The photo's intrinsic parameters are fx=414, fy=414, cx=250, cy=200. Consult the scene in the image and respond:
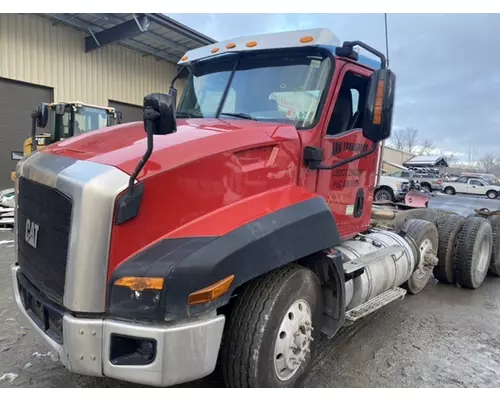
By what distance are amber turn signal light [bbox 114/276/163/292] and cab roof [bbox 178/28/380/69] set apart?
214 centimetres

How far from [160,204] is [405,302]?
3.88 meters

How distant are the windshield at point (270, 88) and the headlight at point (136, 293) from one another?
1666 mm

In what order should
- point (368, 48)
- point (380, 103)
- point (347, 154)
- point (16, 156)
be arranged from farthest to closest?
point (16, 156) < point (347, 154) < point (368, 48) < point (380, 103)

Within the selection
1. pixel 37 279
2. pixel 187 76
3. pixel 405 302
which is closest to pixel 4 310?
pixel 37 279

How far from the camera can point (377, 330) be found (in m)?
4.18

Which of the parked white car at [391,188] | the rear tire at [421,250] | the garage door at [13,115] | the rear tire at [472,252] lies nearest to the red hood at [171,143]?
the rear tire at [421,250]

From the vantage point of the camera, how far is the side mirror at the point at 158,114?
6.87 ft

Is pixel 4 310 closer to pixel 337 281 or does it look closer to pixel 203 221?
pixel 203 221

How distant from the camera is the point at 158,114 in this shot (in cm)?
210

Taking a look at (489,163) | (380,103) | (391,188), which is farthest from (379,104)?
(489,163)

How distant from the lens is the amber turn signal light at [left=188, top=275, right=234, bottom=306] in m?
2.17

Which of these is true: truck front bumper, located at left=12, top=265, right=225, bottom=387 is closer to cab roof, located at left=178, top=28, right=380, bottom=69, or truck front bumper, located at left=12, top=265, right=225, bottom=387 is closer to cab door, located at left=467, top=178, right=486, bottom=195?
cab roof, located at left=178, top=28, right=380, bottom=69

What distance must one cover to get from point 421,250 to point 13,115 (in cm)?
1237

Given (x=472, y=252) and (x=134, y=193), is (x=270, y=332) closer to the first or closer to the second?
(x=134, y=193)
